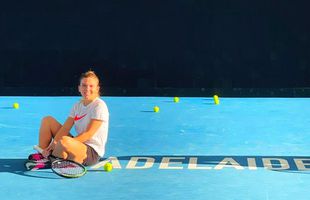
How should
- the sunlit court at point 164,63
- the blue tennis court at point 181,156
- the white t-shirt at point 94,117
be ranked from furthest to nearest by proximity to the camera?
the sunlit court at point 164,63 → the white t-shirt at point 94,117 → the blue tennis court at point 181,156

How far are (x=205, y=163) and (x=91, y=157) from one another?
3.50 feet

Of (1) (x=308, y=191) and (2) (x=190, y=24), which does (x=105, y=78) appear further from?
(1) (x=308, y=191)

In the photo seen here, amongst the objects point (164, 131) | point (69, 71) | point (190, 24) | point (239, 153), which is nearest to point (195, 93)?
point (190, 24)


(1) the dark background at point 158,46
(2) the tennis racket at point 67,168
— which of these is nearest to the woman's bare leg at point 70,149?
(2) the tennis racket at point 67,168

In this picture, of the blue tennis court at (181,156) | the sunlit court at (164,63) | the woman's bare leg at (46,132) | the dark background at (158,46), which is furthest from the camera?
the dark background at (158,46)

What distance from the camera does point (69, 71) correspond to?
1411cm

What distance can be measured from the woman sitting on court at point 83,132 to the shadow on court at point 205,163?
0.55 feet

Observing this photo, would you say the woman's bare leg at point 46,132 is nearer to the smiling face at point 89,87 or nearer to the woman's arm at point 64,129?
the woman's arm at point 64,129

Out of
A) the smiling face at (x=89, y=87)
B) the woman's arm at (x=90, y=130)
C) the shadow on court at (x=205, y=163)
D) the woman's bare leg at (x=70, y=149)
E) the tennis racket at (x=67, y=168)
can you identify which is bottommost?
the shadow on court at (x=205, y=163)

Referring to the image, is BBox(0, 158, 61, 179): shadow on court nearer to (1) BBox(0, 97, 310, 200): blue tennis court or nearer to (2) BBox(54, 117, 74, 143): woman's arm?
(1) BBox(0, 97, 310, 200): blue tennis court

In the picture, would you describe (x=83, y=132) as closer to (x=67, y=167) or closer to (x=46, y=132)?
(x=46, y=132)

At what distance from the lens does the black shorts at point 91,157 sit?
532 cm

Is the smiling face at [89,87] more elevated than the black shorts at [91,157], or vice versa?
the smiling face at [89,87]

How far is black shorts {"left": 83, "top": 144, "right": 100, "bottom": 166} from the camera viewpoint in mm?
5324
